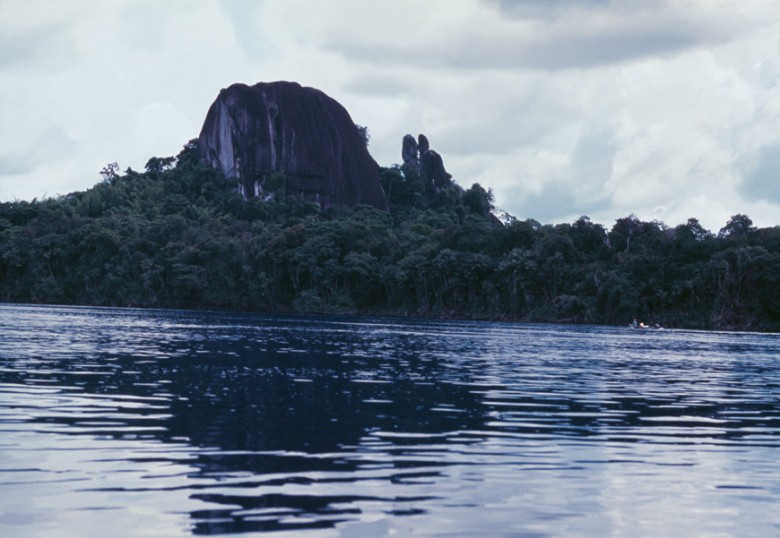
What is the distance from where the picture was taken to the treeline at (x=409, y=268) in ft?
322

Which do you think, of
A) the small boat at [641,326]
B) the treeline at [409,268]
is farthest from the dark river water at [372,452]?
the treeline at [409,268]

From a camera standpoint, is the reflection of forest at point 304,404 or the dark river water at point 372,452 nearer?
the dark river water at point 372,452

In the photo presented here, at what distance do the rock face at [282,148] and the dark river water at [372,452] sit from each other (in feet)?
475

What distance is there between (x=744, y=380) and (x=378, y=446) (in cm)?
2005

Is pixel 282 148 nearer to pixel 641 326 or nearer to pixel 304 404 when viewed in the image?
pixel 641 326

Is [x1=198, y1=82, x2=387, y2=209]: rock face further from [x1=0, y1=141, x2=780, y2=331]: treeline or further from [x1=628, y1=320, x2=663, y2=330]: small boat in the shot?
[x1=628, y1=320, x2=663, y2=330]: small boat

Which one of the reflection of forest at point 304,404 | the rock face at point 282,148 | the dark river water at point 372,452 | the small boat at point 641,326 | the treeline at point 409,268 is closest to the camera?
the dark river water at point 372,452

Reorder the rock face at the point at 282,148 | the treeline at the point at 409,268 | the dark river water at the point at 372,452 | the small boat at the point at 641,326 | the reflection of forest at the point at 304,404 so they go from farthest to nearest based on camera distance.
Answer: the rock face at the point at 282,148 → the treeline at the point at 409,268 → the small boat at the point at 641,326 → the reflection of forest at the point at 304,404 → the dark river water at the point at 372,452

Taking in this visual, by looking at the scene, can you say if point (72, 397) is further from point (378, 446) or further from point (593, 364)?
point (593, 364)

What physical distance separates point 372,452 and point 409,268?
95.9 metres

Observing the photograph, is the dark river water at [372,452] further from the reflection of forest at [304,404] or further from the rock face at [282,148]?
the rock face at [282,148]

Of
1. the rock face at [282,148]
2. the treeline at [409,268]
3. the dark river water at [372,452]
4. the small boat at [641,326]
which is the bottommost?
the dark river water at [372,452]

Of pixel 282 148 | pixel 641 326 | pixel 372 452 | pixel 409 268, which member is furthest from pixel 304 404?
pixel 282 148

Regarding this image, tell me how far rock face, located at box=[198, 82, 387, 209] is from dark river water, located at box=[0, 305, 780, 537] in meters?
145
